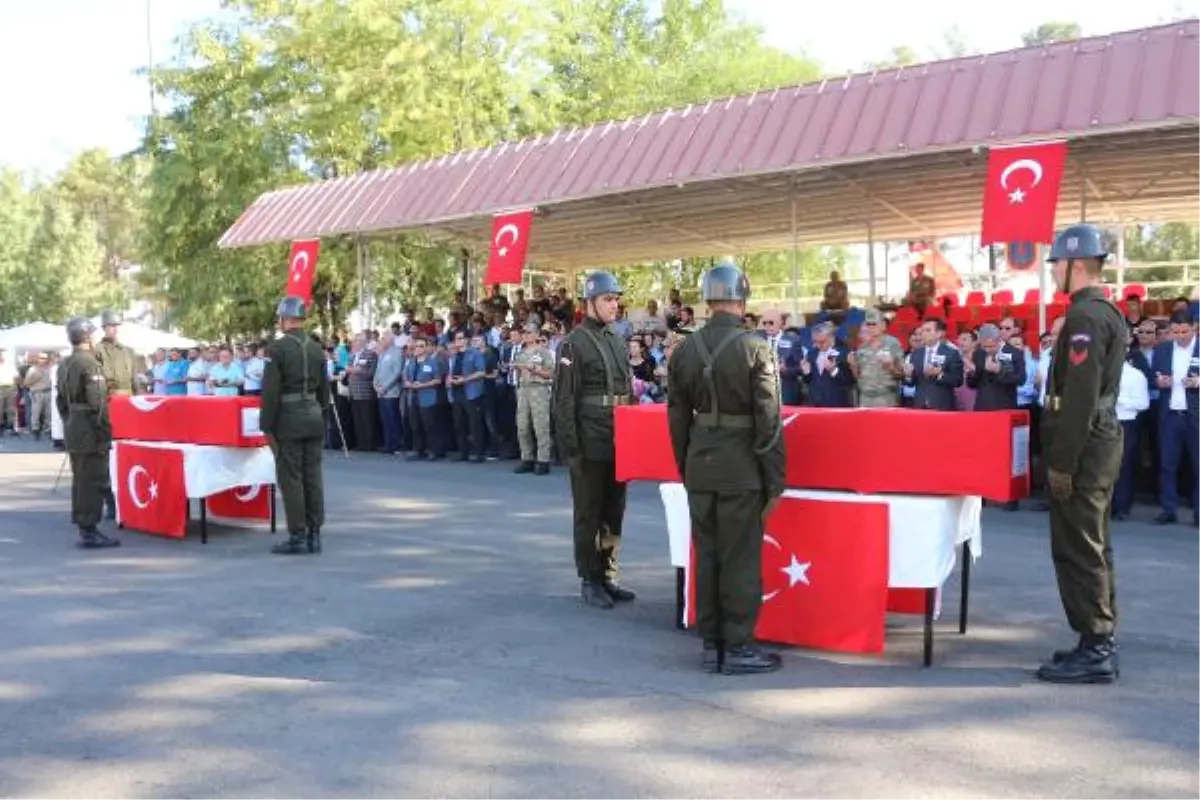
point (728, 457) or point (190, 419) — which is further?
point (190, 419)

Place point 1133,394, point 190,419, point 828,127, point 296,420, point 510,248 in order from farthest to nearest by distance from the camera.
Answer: point 510,248 < point 828,127 < point 1133,394 < point 190,419 < point 296,420

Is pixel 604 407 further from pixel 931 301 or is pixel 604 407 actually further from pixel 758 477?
pixel 931 301

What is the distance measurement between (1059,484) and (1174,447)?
6.05 m

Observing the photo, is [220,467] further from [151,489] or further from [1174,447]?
[1174,447]

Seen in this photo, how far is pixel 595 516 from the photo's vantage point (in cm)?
700

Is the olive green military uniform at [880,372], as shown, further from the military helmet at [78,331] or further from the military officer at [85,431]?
the military helmet at [78,331]

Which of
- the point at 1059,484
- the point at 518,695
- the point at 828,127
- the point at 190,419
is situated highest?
the point at 828,127

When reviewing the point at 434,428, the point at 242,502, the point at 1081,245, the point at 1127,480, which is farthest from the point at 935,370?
the point at 434,428

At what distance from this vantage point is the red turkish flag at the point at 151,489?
9.64m

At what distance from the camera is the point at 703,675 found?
5.54 meters

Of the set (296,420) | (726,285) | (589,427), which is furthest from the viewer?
(296,420)

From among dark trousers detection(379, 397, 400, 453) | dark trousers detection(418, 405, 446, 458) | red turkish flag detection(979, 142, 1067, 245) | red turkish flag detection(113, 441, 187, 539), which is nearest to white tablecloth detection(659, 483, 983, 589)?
red turkish flag detection(113, 441, 187, 539)

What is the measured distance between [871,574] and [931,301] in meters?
12.9

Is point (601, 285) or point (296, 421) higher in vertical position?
point (601, 285)
